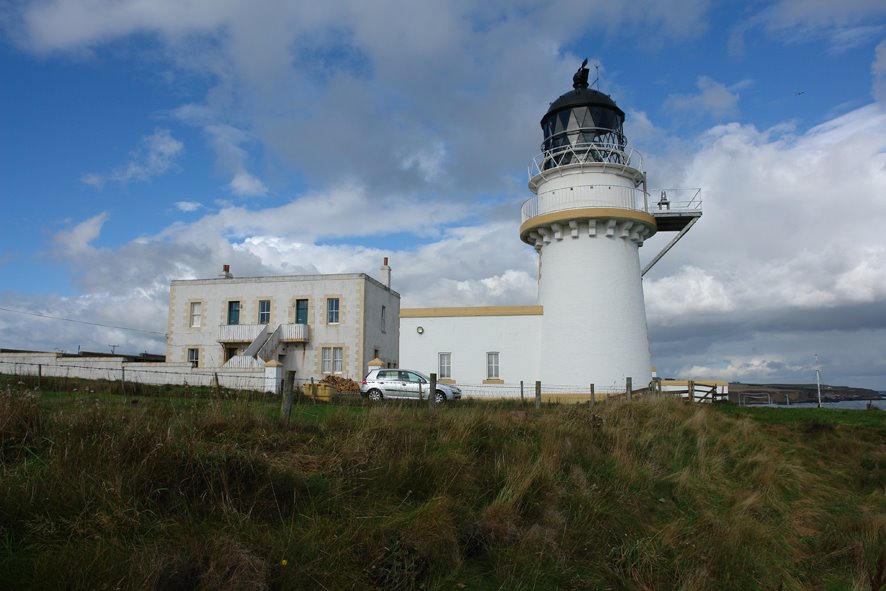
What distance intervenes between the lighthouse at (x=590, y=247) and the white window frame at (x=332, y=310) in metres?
13.6

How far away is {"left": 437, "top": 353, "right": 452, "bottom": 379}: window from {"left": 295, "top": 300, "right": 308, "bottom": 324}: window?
12438mm

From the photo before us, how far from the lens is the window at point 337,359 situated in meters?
35.2

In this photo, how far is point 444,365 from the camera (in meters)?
26.5

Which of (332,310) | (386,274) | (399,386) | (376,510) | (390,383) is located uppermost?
(386,274)

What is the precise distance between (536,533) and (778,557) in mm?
4247

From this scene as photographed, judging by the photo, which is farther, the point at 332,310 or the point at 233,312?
→ the point at 233,312

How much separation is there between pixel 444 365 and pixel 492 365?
2.06m

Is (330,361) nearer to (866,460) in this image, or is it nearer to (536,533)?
(866,460)

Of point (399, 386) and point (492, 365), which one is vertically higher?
point (492, 365)

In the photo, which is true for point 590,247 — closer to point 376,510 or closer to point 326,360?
point 326,360

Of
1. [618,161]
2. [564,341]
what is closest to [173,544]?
[564,341]

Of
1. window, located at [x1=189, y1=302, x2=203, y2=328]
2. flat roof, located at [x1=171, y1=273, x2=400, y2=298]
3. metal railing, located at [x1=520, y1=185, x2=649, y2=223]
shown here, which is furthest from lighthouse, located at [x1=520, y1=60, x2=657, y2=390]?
window, located at [x1=189, y1=302, x2=203, y2=328]

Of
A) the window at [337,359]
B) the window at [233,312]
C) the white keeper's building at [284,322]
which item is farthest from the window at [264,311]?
the window at [337,359]

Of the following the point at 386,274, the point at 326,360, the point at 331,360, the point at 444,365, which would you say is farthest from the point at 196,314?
the point at 444,365
